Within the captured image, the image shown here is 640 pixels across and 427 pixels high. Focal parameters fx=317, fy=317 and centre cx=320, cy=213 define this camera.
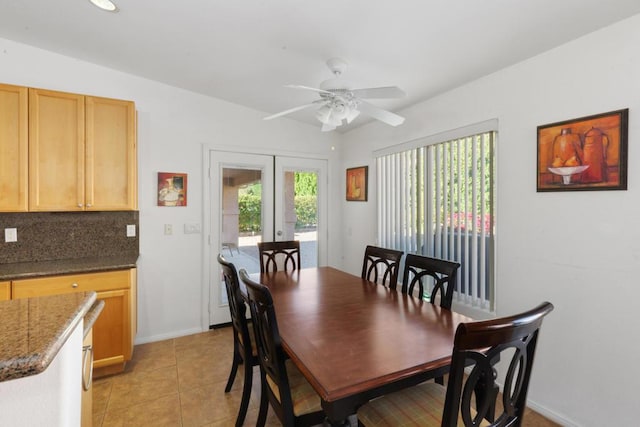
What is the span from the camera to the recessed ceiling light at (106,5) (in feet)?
6.41

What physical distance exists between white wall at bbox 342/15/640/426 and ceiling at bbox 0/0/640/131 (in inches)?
7.4

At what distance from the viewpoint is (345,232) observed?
14.3 ft

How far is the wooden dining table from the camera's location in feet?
3.74

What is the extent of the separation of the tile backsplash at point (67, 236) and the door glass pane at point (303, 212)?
1.69 metres

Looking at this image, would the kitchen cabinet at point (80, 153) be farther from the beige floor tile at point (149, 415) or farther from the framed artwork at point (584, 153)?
the framed artwork at point (584, 153)

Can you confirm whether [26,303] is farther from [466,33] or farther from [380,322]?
[466,33]

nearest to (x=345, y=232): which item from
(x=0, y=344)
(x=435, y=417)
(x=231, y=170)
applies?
(x=231, y=170)

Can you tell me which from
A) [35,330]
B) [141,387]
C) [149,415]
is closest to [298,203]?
[141,387]

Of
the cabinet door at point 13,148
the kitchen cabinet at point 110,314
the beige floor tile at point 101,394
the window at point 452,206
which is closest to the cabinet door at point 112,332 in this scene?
the kitchen cabinet at point 110,314

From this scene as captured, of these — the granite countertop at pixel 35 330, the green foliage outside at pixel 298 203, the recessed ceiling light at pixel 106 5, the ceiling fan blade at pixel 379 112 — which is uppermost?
the recessed ceiling light at pixel 106 5

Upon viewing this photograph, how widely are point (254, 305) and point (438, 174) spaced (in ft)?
6.87

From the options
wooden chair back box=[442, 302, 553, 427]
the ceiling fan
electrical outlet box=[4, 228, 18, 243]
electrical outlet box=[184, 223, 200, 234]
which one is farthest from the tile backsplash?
wooden chair back box=[442, 302, 553, 427]

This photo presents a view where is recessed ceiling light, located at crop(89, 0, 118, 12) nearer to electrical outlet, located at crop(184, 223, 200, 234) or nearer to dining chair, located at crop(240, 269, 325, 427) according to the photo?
dining chair, located at crop(240, 269, 325, 427)

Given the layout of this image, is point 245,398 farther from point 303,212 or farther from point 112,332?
point 303,212
